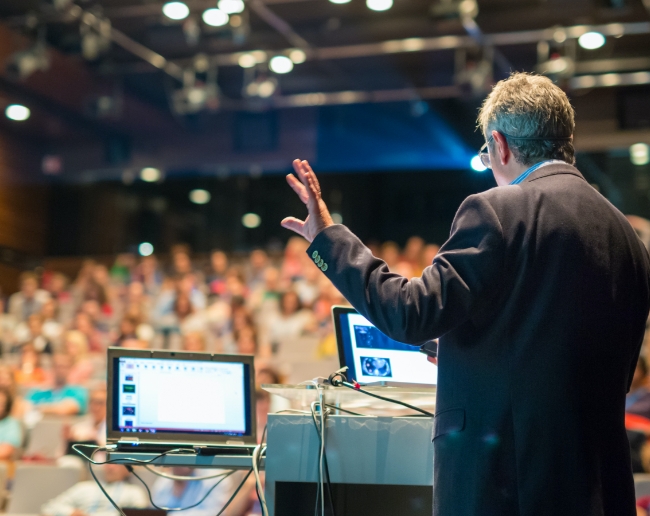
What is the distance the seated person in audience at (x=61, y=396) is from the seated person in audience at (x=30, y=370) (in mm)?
427

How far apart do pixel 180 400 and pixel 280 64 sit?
265 inches

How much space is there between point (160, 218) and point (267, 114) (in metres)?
2.11

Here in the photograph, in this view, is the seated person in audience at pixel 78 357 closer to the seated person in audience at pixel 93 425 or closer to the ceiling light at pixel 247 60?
the seated person in audience at pixel 93 425

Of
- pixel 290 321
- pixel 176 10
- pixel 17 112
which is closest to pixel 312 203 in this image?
pixel 290 321

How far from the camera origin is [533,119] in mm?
1323

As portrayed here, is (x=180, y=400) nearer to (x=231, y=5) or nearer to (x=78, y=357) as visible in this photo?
(x=78, y=357)

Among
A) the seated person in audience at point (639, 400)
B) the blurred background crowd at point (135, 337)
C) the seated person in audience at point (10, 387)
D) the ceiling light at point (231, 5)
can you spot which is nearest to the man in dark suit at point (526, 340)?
the blurred background crowd at point (135, 337)

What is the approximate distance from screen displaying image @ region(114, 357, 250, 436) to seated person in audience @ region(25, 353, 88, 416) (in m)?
3.19

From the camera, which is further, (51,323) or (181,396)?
(51,323)

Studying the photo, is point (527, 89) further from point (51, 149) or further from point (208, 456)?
point (51, 149)

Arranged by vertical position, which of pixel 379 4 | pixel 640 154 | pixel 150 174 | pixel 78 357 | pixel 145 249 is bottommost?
pixel 78 357

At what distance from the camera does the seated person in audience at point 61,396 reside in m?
4.90

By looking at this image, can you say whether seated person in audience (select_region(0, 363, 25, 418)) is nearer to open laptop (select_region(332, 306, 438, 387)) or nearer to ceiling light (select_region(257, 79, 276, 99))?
open laptop (select_region(332, 306, 438, 387))

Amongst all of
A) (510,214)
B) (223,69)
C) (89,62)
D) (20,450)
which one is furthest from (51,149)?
(510,214)
